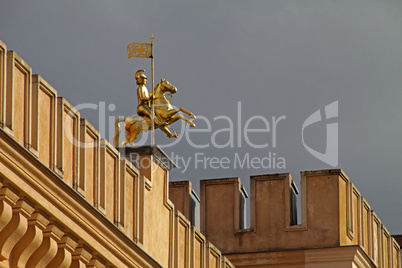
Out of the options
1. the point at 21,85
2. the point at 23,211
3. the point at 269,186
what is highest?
the point at 269,186

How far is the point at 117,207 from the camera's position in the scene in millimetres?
26219

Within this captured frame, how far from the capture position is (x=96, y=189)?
25391mm

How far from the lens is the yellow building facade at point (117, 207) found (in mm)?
22953

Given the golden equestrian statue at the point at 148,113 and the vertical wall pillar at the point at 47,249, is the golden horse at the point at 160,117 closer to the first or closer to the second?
the golden equestrian statue at the point at 148,113

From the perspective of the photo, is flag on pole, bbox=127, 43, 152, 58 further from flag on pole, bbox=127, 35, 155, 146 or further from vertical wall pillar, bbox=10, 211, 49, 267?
vertical wall pillar, bbox=10, 211, 49, 267

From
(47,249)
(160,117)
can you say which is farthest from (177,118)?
(47,249)

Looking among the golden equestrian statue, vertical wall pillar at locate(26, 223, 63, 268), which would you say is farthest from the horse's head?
vertical wall pillar at locate(26, 223, 63, 268)

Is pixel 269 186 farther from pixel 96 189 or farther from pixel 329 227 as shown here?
pixel 96 189

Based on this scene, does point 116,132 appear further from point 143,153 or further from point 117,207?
point 117,207

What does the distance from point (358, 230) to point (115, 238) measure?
12.5 m

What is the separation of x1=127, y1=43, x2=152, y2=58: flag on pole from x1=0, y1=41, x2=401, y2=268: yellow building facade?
1767mm

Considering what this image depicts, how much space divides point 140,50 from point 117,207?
408 cm

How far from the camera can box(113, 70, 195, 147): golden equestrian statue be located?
29562mm

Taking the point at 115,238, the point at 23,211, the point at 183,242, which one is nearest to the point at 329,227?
the point at 183,242
